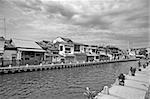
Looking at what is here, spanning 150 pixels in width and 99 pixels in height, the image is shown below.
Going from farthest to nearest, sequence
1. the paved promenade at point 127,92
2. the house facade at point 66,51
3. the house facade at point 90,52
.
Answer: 1. the house facade at point 90,52
2. the house facade at point 66,51
3. the paved promenade at point 127,92

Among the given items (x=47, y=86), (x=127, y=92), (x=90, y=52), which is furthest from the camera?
(x=90, y=52)

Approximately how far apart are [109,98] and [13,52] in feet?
93.9

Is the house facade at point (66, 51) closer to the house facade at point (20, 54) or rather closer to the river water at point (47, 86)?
the house facade at point (20, 54)

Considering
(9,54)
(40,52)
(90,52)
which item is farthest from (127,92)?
(90,52)

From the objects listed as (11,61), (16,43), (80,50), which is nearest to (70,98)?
(11,61)

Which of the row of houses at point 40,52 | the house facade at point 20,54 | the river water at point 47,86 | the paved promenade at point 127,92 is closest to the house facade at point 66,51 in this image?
the row of houses at point 40,52

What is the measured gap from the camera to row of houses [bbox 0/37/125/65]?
30.3m

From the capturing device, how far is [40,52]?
36.9 meters

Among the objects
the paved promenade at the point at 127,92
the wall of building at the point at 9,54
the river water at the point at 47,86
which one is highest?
the wall of building at the point at 9,54

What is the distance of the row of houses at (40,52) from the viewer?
99.5 feet

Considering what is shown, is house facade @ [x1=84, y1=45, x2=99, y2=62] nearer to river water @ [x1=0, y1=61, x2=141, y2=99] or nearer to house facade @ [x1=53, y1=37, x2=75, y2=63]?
house facade @ [x1=53, y1=37, x2=75, y2=63]

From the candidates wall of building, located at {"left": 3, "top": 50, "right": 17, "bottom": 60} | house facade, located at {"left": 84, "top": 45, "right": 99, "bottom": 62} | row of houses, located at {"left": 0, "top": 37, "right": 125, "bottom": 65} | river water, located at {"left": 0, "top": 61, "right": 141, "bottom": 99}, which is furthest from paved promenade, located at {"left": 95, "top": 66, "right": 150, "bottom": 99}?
house facade, located at {"left": 84, "top": 45, "right": 99, "bottom": 62}

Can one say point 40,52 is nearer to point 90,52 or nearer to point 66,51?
point 66,51

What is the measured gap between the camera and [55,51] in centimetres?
4466
